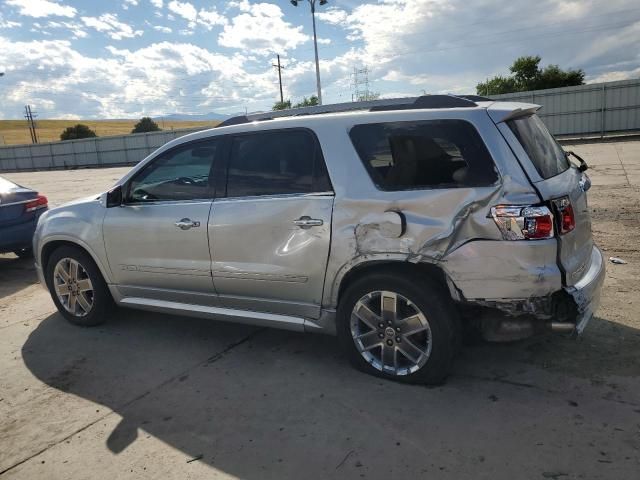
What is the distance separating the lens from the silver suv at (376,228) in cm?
305

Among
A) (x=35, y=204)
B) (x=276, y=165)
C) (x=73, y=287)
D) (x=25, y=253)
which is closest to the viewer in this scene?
(x=276, y=165)

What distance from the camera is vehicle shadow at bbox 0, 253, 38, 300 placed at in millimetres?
6589

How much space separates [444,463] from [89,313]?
356 cm

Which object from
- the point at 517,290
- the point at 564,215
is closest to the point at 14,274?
the point at 517,290

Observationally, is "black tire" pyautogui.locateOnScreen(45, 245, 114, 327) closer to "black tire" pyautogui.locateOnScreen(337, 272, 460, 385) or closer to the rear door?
"black tire" pyautogui.locateOnScreen(337, 272, 460, 385)

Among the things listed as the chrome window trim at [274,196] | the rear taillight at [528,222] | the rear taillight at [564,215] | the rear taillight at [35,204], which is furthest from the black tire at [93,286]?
the rear taillight at [564,215]

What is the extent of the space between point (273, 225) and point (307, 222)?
0.91 ft

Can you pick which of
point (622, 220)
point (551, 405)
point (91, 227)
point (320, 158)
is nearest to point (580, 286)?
point (551, 405)

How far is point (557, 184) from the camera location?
3164 millimetres

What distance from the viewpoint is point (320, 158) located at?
3.57 meters

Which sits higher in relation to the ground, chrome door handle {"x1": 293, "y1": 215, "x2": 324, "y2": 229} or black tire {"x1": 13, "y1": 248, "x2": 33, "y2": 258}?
chrome door handle {"x1": 293, "y1": 215, "x2": 324, "y2": 229}

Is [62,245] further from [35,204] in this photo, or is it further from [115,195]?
[35,204]

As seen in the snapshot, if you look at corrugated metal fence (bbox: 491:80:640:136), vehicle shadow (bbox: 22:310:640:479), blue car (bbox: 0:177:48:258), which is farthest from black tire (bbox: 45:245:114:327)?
corrugated metal fence (bbox: 491:80:640:136)

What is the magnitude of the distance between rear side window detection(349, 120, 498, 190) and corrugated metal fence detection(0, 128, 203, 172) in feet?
123
